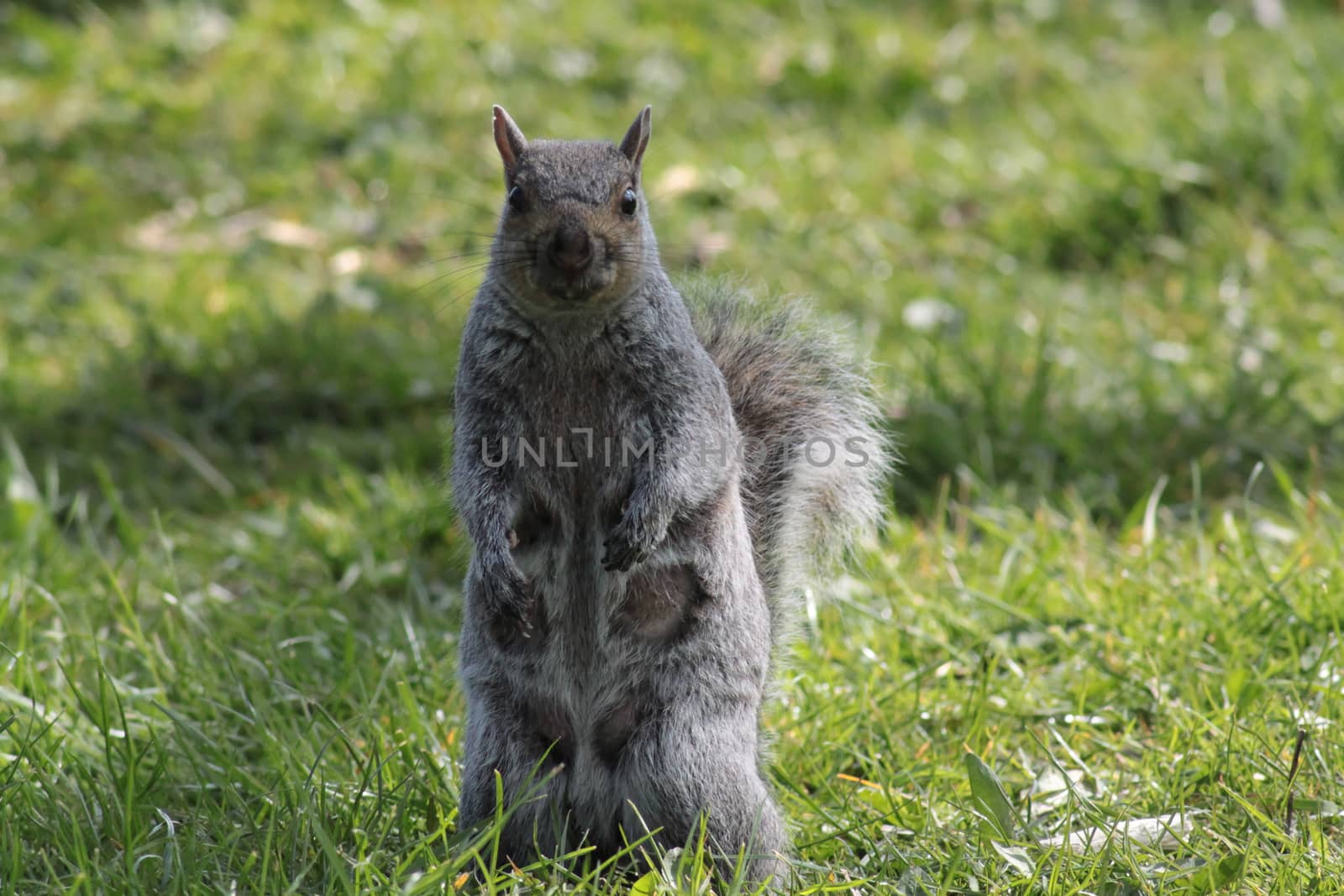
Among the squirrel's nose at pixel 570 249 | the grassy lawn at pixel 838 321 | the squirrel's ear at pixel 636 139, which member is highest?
the squirrel's ear at pixel 636 139

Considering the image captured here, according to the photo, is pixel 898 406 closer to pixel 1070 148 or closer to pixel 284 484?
pixel 284 484

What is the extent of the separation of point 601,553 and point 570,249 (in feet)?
1.46

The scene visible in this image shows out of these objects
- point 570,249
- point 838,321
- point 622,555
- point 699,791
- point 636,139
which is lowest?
point 699,791

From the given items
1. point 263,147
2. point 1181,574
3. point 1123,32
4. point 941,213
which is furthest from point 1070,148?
point 263,147

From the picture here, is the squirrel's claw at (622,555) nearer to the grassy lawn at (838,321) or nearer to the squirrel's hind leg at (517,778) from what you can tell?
the squirrel's hind leg at (517,778)

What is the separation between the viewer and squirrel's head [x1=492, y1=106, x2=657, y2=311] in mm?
1893

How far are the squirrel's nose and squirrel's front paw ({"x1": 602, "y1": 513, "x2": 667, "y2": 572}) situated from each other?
353 millimetres

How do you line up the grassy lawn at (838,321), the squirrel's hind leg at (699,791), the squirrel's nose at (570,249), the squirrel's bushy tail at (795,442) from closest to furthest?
the squirrel's nose at (570,249) < the squirrel's hind leg at (699,791) < the grassy lawn at (838,321) < the squirrel's bushy tail at (795,442)

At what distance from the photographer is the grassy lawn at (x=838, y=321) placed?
7.00 ft

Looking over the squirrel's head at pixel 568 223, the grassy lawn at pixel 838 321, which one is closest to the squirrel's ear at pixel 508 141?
the squirrel's head at pixel 568 223

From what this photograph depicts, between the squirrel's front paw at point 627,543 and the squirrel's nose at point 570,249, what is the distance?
35 centimetres

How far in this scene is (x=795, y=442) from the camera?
91.4 inches

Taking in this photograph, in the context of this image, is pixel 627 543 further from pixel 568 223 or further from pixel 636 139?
pixel 636 139

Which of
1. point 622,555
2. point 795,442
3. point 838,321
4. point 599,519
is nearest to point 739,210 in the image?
Result: point 838,321
